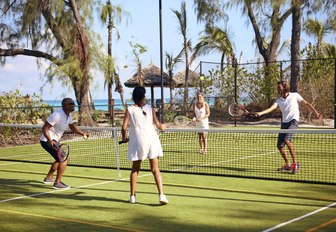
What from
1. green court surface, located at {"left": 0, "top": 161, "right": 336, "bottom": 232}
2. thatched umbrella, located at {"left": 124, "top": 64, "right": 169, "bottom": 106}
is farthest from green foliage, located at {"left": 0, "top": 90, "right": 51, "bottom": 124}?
thatched umbrella, located at {"left": 124, "top": 64, "right": 169, "bottom": 106}

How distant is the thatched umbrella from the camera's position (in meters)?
37.7

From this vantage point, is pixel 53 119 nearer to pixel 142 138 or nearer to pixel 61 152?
pixel 61 152

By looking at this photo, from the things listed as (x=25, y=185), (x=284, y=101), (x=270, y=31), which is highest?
(x=270, y=31)

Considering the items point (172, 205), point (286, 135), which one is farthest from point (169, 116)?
point (172, 205)

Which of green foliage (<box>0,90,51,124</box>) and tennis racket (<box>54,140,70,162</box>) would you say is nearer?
tennis racket (<box>54,140,70,162</box>)

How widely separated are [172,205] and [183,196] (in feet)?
2.34

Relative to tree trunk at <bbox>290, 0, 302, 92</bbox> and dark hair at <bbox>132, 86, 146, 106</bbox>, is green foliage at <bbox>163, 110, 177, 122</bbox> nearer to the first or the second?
tree trunk at <bbox>290, 0, 302, 92</bbox>

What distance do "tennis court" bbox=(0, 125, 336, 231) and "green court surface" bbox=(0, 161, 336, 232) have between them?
0.04ft

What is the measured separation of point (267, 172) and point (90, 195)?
3.89 metres

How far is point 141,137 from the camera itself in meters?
7.75

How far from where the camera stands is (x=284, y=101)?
10.9m

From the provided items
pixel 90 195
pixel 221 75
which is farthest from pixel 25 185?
pixel 221 75

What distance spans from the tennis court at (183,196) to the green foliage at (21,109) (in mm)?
5660

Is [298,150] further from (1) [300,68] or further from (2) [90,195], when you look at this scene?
(1) [300,68]
